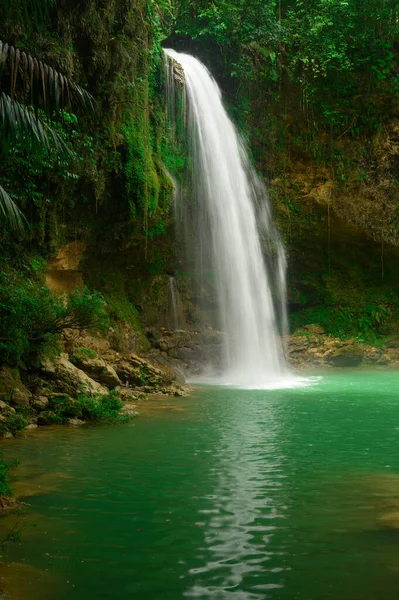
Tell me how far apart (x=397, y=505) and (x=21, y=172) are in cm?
1064

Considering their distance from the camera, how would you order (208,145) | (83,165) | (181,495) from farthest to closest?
(208,145), (83,165), (181,495)

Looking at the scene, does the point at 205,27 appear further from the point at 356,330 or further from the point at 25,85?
the point at 25,85

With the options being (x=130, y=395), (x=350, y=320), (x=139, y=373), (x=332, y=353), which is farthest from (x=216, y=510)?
(x=350, y=320)

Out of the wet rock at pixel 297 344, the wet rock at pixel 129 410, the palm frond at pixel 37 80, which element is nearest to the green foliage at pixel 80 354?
the wet rock at pixel 129 410

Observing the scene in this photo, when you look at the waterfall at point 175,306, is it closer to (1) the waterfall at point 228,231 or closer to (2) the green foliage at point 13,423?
(1) the waterfall at point 228,231

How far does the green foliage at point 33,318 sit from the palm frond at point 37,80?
13.5 ft

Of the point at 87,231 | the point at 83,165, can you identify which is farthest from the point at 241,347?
the point at 83,165

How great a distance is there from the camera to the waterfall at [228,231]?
21.4 metres

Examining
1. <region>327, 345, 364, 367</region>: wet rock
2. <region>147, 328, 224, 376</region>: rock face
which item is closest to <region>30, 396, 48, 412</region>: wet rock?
<region>147, 328, 224, 376</region>: rock face

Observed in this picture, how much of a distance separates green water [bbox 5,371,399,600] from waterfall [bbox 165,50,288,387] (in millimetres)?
10240

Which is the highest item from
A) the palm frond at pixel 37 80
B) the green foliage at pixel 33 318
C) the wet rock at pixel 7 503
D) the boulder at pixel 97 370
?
the palm frond at pixel 37 80

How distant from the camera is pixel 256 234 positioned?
22672mm

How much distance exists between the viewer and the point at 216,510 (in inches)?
254

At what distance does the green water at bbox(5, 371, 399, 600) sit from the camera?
4.75 m
